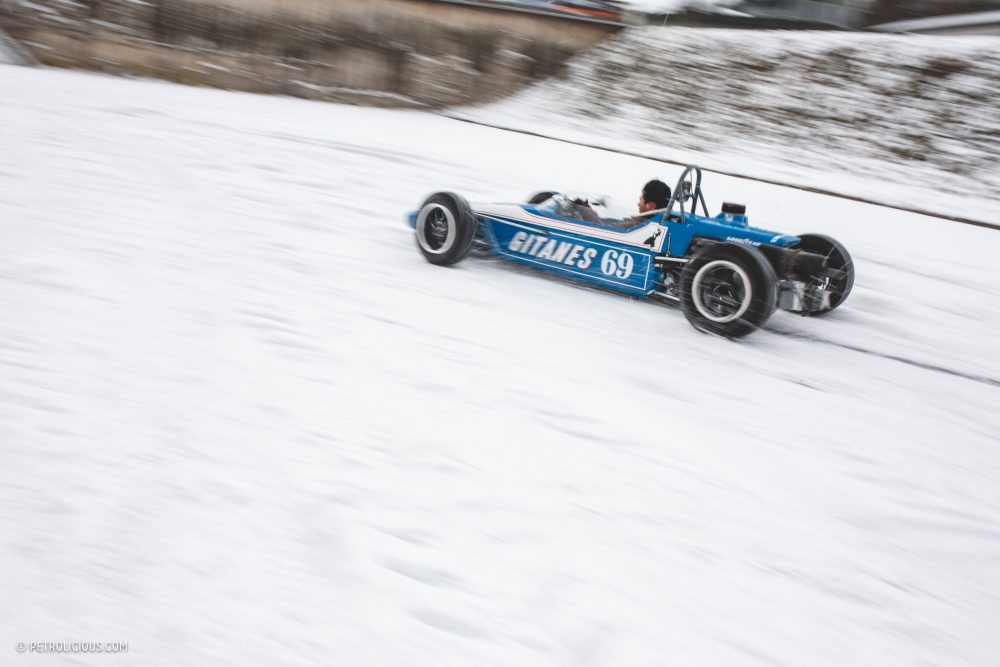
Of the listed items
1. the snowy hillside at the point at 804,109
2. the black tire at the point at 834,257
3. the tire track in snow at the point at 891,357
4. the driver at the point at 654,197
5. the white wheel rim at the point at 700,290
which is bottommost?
the tire track in snow at the point at 891,357

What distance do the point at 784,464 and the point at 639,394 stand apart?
2.94 feet

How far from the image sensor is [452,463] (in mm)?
3348

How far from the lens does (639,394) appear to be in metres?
4.23

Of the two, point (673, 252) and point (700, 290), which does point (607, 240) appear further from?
point (700, 290)

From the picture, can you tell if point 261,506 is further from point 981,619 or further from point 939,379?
point 939,379

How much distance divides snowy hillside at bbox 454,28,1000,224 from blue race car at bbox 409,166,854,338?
7796mm

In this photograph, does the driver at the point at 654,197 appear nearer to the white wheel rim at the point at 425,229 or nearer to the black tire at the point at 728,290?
the black tire at the point at 728,290

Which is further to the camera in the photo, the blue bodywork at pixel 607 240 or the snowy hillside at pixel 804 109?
the snowy hillside at pixel 804 109

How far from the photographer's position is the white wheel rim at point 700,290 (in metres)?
4.69

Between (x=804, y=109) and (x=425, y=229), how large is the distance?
12672mm

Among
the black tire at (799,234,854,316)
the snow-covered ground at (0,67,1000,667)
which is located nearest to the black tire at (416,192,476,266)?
the snow-covered ground at (0,67,1000,667)

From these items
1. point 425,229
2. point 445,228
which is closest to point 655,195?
point 445,228

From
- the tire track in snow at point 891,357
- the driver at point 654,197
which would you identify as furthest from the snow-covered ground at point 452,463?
the driver at point 654,197

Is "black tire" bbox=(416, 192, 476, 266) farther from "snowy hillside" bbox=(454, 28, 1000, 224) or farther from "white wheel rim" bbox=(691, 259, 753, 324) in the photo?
"snowy hillside" bbox=(454, 28, 1000, 224)
